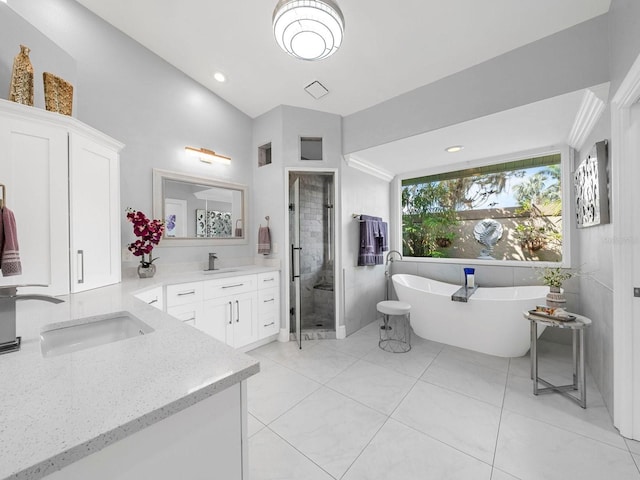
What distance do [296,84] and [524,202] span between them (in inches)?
122

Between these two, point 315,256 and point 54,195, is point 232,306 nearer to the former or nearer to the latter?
point 315,256

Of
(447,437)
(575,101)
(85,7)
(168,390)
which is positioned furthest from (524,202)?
(85,7)

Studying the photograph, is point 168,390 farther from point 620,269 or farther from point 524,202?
point 524,202

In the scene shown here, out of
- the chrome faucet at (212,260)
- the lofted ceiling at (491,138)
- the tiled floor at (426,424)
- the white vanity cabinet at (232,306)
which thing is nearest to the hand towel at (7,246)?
the white vanity cabinet at (232,306)

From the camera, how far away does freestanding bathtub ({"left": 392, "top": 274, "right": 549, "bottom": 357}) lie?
2.53 m

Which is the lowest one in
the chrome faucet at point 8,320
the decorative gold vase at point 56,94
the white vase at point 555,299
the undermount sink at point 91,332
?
the white vase at point 555,299

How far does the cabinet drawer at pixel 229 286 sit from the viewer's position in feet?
8.29

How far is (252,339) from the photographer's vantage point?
2.88m

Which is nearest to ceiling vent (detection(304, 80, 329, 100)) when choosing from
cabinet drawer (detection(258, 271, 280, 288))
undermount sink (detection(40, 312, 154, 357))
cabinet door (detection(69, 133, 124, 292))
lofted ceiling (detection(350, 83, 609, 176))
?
lofted ceiling (detection(350, 83, 609, 176))

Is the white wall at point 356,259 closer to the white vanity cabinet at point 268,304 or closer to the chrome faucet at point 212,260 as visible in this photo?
the white vanity cabinet at point 268,304

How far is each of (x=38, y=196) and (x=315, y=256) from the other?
8.00ft

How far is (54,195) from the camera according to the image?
165cm

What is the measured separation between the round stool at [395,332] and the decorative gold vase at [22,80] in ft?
10.7

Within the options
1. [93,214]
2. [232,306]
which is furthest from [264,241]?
[93,214]
